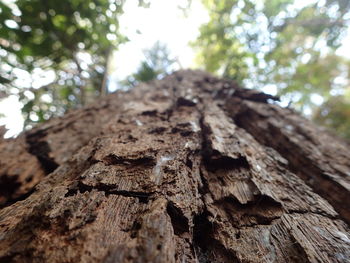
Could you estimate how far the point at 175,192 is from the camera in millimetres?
1787

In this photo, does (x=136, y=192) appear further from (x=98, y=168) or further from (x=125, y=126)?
(x=125, y=126)

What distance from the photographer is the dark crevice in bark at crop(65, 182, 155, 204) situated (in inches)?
68.1

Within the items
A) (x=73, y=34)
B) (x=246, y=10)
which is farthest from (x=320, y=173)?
(x=246, y=10)

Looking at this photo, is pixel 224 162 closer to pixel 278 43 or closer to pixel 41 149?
pixel 41 149

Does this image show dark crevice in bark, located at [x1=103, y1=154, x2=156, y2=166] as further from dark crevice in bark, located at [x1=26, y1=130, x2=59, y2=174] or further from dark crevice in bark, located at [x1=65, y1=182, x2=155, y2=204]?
dark crevice in bark, located at [x1=26, y1=130, x2=59, y2=174]

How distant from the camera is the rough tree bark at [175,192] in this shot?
137cm

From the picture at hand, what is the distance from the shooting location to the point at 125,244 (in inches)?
49.7

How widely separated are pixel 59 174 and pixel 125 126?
3.57 ft

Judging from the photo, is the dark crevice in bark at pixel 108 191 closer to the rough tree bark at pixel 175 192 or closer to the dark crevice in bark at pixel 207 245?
the rough tree bark at pixel 175 192

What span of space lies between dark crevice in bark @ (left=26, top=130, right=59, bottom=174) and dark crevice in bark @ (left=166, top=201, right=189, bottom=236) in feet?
6.50

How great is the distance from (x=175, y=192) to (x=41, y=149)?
228cm

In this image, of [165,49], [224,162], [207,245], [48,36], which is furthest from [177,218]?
[165,49]

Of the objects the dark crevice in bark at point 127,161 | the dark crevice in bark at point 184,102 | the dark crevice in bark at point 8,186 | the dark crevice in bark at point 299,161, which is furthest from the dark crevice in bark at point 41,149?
the dark crevice in bark at point 299,161

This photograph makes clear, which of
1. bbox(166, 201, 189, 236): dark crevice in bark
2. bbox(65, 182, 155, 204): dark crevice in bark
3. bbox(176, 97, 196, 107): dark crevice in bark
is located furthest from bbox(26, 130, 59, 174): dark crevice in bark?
bbox(176, 97, 196, 107): dark crevice in bark
